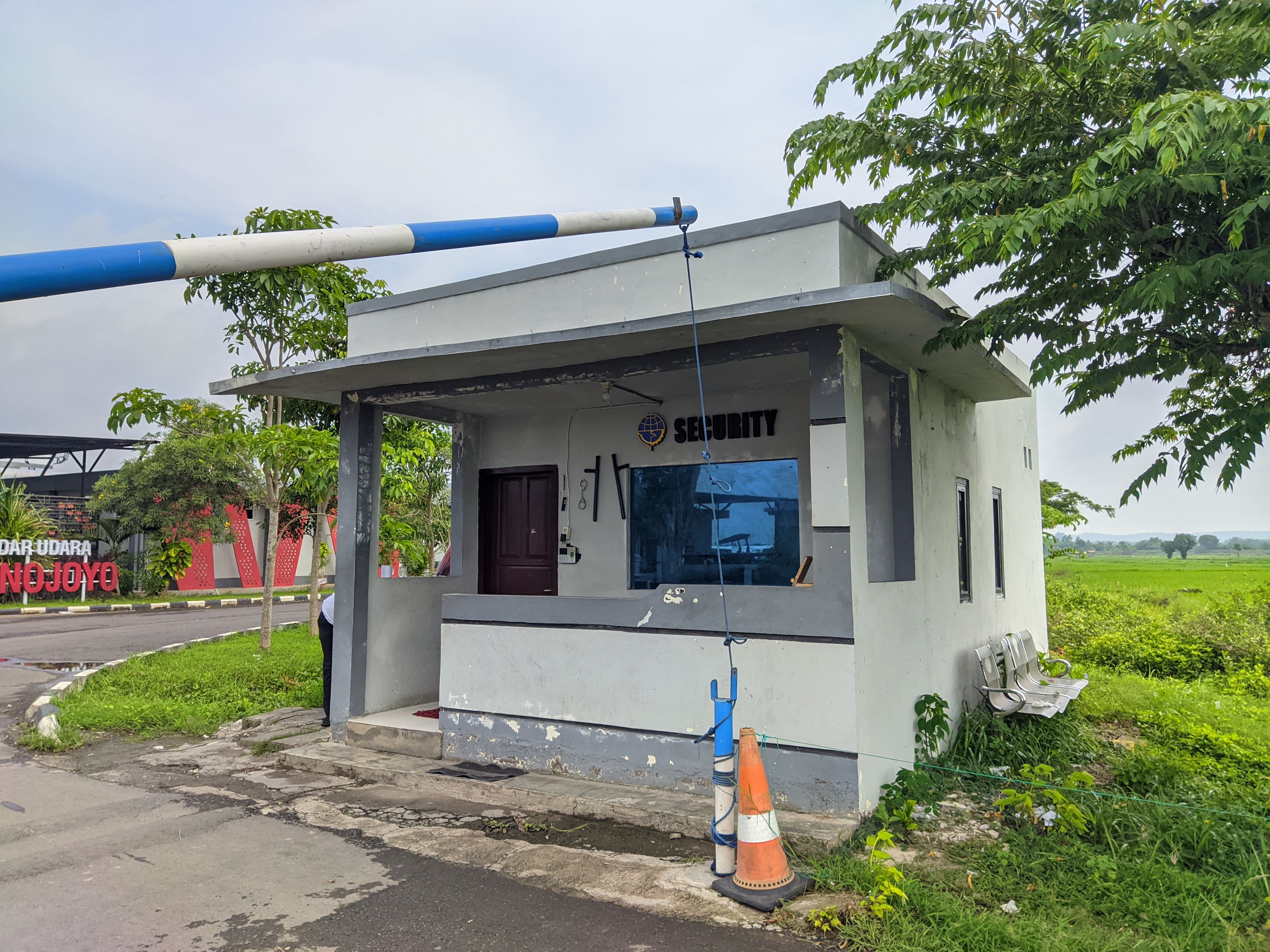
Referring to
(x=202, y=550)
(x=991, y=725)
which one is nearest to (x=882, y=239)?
(x=991, y=725)

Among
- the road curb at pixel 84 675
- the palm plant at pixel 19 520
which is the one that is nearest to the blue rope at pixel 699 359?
the road curb at pixel 84 675

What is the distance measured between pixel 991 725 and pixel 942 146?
4.93 metres

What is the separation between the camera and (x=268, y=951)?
12.7 feet

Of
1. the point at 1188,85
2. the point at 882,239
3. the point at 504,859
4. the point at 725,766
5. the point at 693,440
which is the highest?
the point at 1188,85

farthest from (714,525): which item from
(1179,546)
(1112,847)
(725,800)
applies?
(1179,546)

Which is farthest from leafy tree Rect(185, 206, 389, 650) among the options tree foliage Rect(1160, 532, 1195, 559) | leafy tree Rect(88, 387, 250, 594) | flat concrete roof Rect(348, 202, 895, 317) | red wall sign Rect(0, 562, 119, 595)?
tree foliage Rect(1160, 532, 1195, 559)

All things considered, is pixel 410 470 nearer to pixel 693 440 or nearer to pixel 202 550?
pixel 693 440

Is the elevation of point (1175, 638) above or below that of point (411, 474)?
below

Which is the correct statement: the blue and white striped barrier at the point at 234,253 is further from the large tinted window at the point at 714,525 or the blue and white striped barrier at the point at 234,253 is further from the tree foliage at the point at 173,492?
the tree foliage at the point at 173,492

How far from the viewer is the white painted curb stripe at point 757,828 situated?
4398 millimetres

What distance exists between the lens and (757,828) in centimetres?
440

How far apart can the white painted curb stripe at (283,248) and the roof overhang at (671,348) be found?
2728mm

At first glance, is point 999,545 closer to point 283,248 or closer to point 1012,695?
point 1012,695

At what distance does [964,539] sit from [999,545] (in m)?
1.72
